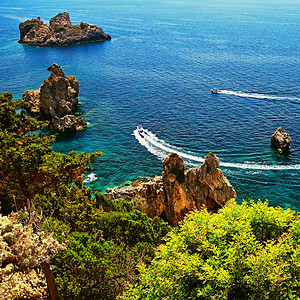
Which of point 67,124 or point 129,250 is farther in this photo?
point 67,124

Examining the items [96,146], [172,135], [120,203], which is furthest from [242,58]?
[120,203]

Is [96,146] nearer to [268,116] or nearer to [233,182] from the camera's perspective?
[233,182]

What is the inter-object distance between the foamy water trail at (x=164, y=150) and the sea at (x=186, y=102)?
0.21 m

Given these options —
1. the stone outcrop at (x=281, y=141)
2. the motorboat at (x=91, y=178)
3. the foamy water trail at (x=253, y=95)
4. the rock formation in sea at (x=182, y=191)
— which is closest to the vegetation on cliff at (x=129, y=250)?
the rock formation in sea at (x=182, y=191)

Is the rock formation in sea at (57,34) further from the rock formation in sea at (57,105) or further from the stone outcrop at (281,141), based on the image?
the stone outcrop at (281,141)

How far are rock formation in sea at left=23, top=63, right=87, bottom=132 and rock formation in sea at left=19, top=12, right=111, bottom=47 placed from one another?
101m

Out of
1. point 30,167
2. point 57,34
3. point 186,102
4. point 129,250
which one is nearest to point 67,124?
point 186,102

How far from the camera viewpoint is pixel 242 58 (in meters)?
128

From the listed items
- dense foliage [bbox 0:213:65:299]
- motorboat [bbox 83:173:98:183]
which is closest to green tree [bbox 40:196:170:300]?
dense foliage [bbox 0:213:65:299]

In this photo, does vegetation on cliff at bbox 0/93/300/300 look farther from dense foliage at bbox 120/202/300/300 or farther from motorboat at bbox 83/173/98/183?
motorboat at bbox 83/173/98/183

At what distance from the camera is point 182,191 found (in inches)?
1758

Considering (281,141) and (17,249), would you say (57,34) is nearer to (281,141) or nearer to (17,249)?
(281,141)

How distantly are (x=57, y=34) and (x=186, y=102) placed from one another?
120 metres

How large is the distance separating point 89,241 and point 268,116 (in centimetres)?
6699
